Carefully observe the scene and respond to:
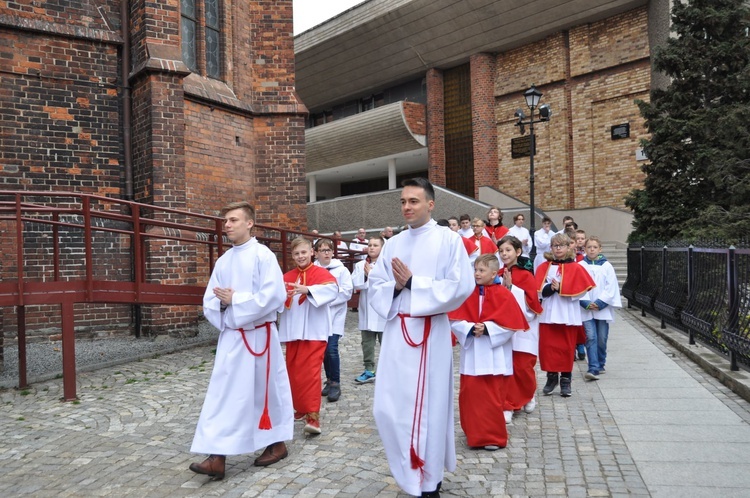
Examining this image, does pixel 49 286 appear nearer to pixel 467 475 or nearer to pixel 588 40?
pixel 467 475

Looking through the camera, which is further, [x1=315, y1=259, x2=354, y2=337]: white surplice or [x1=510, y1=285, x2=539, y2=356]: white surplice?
[x1=315, y1=259, x2=354, y2=337]: white surplice

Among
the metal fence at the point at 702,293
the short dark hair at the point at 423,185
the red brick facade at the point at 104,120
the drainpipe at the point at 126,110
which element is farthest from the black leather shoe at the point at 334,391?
the drainpipe at the point at 126,110

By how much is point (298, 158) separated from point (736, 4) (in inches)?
418

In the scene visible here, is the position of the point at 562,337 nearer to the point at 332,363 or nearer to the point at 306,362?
the point at 332,363

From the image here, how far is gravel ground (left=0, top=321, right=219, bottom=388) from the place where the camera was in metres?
8.37

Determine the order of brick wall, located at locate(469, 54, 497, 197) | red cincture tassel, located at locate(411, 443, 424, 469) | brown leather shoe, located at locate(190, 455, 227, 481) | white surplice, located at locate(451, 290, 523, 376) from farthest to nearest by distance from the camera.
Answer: brick wall, located at locate(469, 54, 497, 197)
white surplice, located at locate(451, 290, 523, 376)
brown leather shoe, located at locate(190, 455, 227, 481)
red cincture tassel, located at locate(411, 443, 424, 469)

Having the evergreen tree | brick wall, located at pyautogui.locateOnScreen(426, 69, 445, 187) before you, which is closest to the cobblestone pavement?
the evergreen tree

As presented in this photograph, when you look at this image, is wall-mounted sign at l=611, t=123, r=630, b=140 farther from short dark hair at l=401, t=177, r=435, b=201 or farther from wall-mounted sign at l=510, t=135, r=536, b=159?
short dark hair at l=401, t=177, r=435, b=201

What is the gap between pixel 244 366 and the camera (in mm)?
4785

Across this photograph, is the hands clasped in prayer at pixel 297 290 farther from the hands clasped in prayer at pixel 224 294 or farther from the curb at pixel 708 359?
the curb at pixel 708 359

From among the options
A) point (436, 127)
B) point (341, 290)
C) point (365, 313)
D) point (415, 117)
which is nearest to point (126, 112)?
point (365, 313)

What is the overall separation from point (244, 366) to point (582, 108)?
70.4 feet

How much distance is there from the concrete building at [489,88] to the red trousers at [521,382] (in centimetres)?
1755

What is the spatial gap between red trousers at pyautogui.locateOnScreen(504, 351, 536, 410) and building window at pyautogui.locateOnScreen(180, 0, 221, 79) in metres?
9.64
